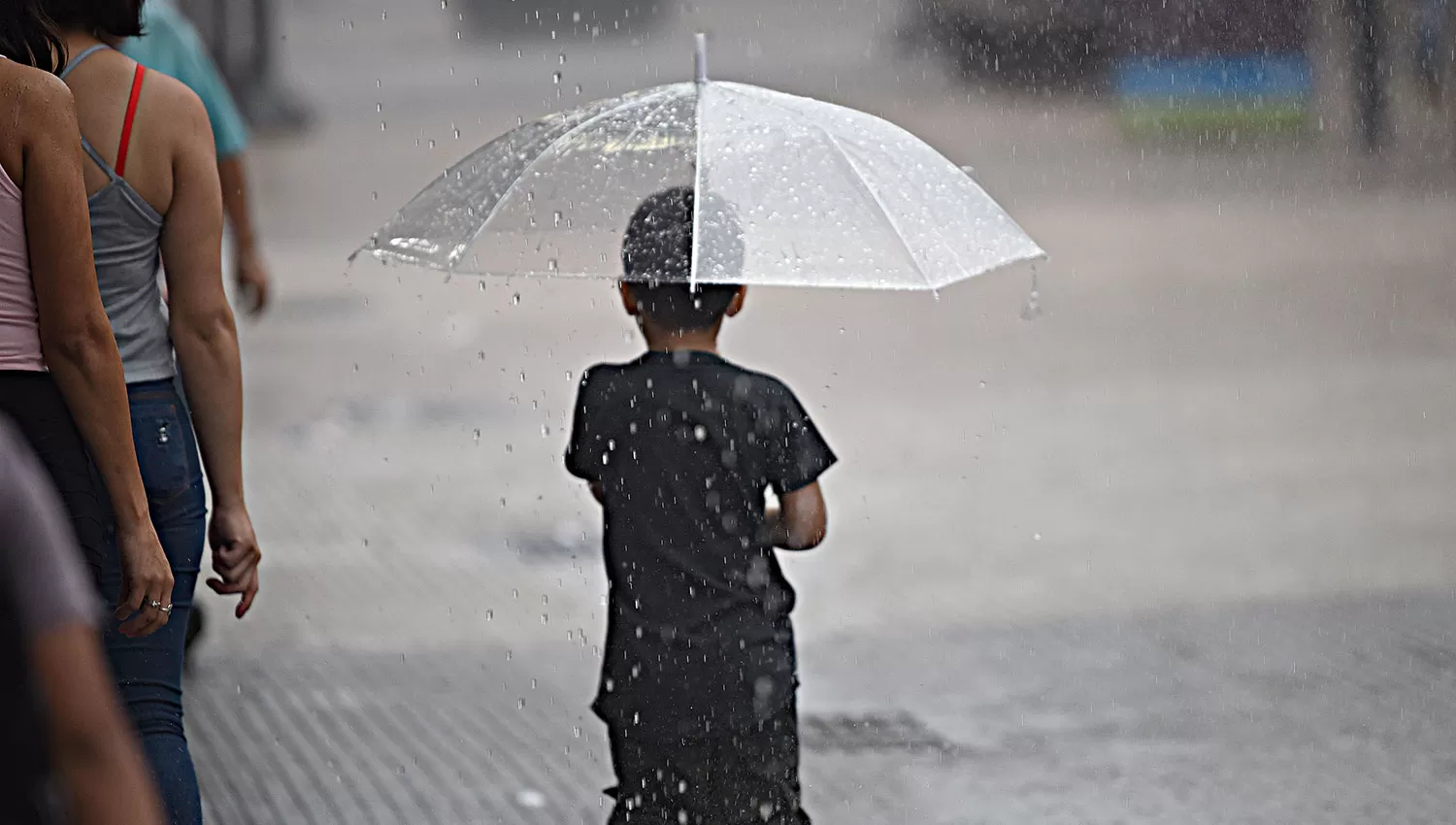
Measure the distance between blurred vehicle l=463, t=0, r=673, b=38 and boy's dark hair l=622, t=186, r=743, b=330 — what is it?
35.1m

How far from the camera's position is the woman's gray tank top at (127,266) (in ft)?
10.6

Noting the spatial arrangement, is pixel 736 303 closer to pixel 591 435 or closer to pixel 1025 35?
pixel 591 435

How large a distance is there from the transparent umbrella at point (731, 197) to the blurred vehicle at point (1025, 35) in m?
A: 26.2

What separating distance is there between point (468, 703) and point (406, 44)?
37000 mm

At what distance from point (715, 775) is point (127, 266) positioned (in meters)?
1.26

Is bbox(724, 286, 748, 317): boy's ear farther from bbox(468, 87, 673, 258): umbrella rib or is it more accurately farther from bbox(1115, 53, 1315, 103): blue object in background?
bbox(1115, 53, 1315, 103): blue object in background

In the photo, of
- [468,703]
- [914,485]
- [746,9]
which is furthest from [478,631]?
[746,9]

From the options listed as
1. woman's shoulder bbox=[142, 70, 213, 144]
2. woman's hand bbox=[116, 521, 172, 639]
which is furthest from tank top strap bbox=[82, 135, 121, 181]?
woman's hand bbox=[116, 521, 172, 639]

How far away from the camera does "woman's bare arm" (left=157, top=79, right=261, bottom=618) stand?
329cm

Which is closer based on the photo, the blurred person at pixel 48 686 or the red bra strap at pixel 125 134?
the blurred person at pixel 48 686

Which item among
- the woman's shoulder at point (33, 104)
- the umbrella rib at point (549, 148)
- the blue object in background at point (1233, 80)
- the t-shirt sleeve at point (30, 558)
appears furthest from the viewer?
the blue object in background at point (1233, 80)

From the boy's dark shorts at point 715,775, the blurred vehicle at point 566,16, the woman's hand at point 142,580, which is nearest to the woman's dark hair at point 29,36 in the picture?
the woman's hand at point 142,580

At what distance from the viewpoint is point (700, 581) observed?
324cm

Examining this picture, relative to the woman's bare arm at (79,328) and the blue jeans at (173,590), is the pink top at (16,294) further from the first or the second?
the blue jeans at (173,590)
